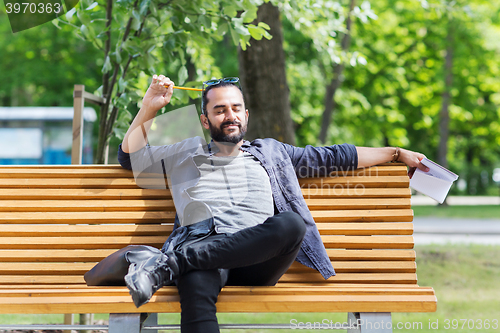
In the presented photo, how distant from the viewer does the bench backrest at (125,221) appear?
9.05 feet

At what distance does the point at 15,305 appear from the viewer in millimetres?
2088

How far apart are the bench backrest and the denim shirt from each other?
0.11 m

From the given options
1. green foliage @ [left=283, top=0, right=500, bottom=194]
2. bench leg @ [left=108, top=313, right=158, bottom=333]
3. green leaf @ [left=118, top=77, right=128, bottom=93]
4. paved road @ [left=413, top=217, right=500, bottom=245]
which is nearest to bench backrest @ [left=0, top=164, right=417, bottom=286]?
green leaf @ [left=118, top=77, right=128, bottom=93]

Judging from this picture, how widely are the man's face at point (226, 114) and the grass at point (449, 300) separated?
1.76 metres

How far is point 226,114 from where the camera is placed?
273 cm

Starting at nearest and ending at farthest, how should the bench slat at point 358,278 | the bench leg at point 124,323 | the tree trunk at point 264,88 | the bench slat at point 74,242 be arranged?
the bench leg at point 124,323, the bench slat at point 358,278, the bench slat at point 74,242, the tree trunk at point 264,88

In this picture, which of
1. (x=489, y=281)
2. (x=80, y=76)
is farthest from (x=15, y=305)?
(x=80, y=76)

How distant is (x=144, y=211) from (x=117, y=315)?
0.91 meters

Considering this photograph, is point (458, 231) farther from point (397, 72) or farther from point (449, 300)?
point (449, 300)

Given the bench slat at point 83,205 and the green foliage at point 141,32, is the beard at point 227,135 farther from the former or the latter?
the green foliage at point 141,32

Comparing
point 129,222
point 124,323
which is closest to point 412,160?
point 129,222

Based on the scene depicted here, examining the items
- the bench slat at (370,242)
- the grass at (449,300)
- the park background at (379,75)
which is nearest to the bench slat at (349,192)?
the bench slat at (370,242)

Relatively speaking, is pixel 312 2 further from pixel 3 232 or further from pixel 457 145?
pixel 457 145

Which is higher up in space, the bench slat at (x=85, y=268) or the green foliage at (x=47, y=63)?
the green foliage at (x=47, y=63)
